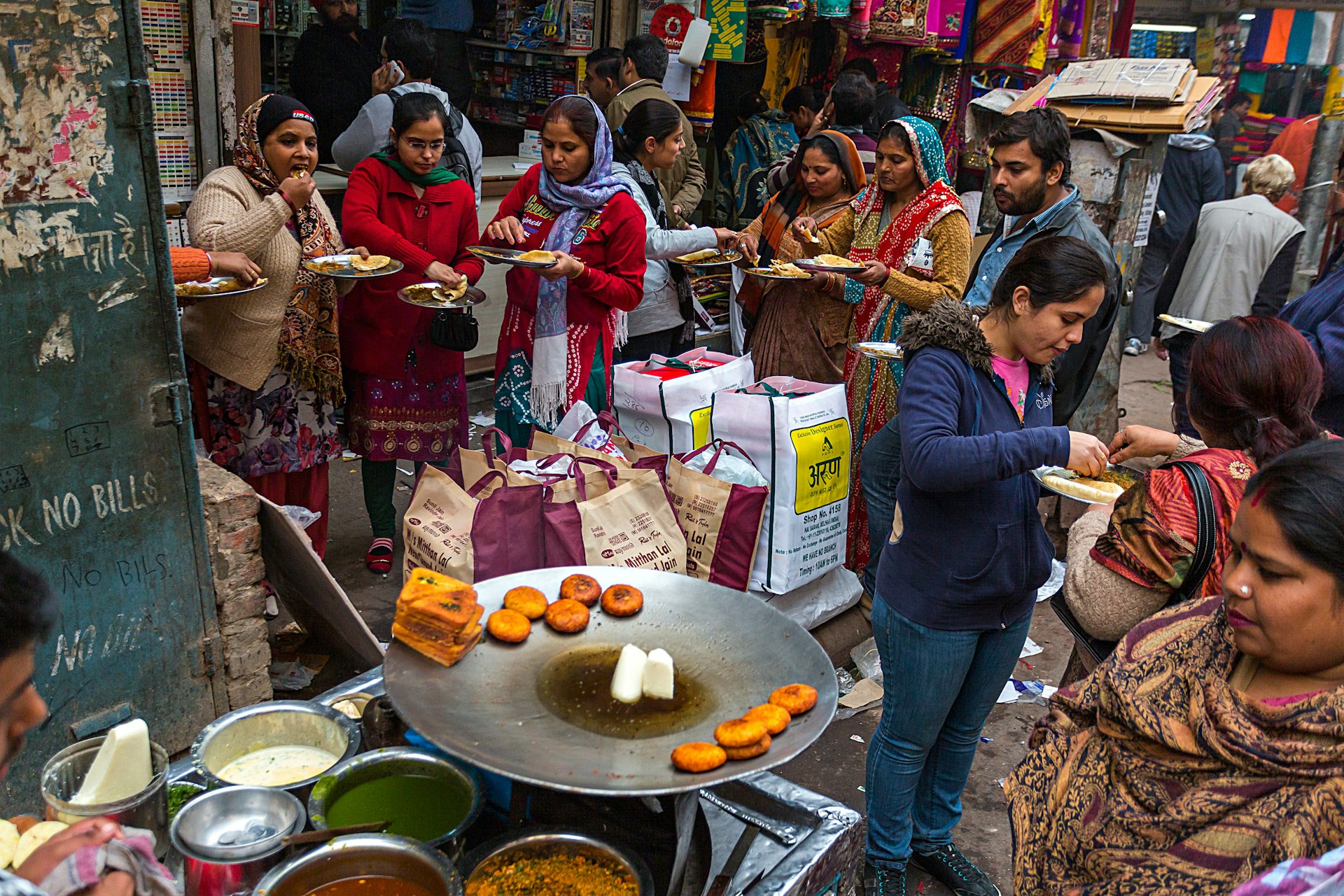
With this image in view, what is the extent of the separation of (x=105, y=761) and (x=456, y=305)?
244cm

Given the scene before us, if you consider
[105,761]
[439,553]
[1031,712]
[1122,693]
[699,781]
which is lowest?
[1031,712]

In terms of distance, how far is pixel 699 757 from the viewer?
1671mm

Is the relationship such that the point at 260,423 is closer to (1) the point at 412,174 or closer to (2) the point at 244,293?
(2) the point at 244,293

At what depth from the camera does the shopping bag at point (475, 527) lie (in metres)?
3.12

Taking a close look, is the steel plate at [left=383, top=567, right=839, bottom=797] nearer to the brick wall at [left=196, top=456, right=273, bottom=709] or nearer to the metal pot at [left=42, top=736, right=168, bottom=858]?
the metal pot at [left=42, top=736, right=168, bottom=858]

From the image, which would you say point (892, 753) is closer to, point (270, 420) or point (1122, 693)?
point (1122, 693)

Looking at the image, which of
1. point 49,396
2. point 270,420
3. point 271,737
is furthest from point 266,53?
point 271,737

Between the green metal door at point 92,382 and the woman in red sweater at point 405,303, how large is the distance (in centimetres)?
135

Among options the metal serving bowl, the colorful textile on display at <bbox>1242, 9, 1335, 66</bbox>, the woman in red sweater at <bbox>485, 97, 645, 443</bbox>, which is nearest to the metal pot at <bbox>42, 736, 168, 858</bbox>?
the metal serving bowl

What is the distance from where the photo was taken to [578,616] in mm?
2104

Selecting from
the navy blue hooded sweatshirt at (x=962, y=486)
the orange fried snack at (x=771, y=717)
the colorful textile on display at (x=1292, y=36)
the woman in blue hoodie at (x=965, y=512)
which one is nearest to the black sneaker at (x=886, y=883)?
the woman in blue hoodie at (x=965, y=512)

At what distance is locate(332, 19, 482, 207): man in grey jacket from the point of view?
200 inches

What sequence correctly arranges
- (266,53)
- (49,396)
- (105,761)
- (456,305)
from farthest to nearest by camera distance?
(266,53) < (456,305) < (49,396) < (105,761)

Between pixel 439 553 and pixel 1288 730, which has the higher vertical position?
pixel 1288 730
